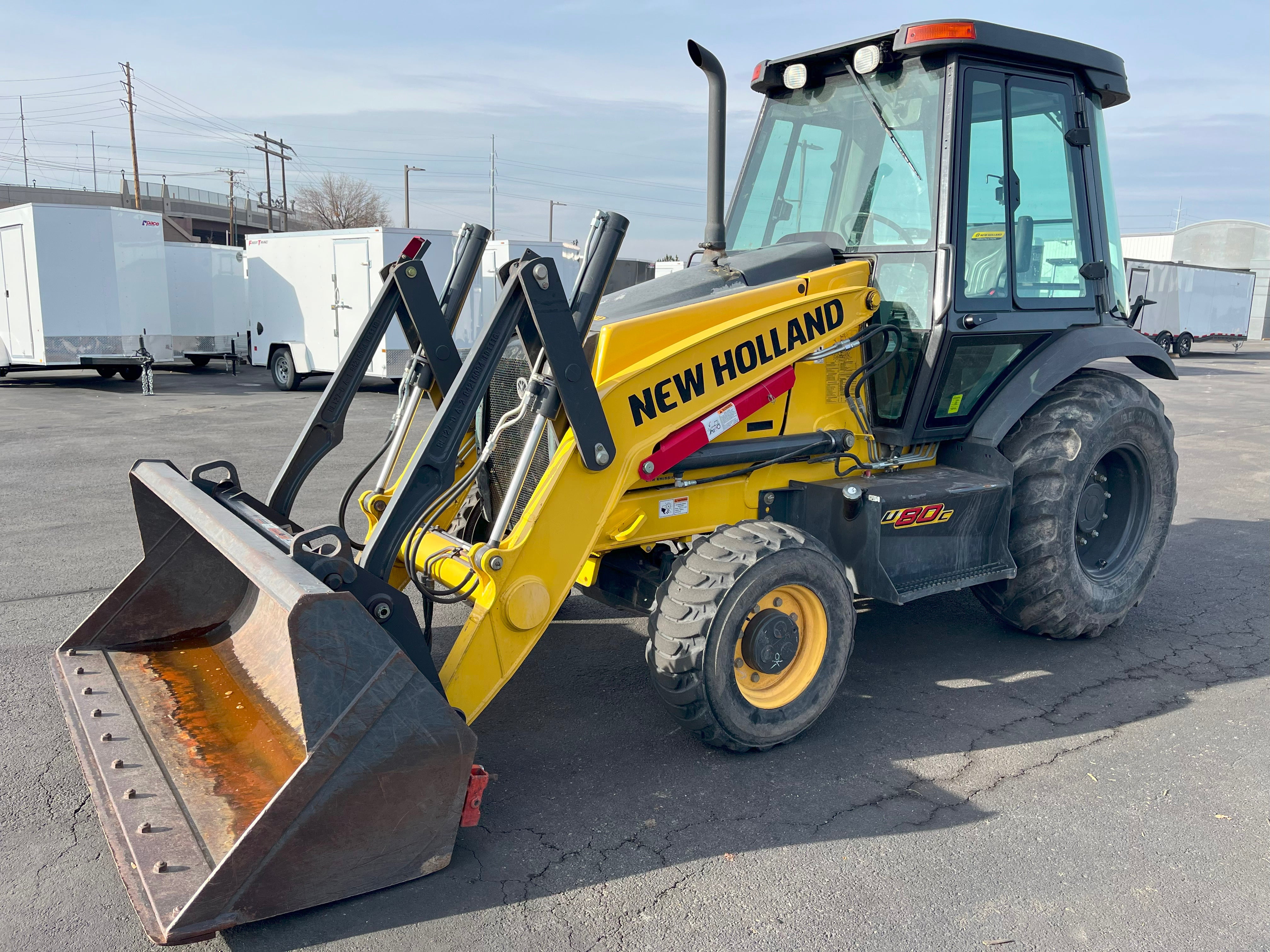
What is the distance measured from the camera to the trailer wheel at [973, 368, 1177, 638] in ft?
15.5

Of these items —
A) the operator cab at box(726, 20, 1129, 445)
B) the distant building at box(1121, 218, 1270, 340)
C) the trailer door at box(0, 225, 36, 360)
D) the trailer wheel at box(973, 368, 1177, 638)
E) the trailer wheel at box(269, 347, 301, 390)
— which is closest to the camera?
the operator cab at box(726, 20, 1129, 445)

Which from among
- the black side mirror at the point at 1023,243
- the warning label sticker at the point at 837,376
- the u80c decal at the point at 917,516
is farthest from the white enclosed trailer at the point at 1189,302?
the u80c decal at the point at 917,516

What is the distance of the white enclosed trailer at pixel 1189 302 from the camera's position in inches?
1155

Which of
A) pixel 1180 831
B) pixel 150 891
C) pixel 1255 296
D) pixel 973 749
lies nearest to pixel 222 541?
pixel 150 891

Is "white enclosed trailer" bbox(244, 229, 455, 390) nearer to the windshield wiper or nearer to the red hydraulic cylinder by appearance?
the windshield wiper

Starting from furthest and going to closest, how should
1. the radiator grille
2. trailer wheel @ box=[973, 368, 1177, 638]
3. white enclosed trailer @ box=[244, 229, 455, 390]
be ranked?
white enclosed trailer @ box=[244, 229, 455, 390] < trailer wheel @ box=[973, 368, 1177, 638] < the radiator grille

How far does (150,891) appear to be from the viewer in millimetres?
2535

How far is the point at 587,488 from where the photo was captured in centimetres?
362

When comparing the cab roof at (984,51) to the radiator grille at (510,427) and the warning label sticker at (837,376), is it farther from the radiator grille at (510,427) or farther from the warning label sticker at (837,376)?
the radiator grille at (510,427)

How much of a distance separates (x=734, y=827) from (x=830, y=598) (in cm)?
104

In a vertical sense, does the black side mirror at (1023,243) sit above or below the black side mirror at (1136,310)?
above

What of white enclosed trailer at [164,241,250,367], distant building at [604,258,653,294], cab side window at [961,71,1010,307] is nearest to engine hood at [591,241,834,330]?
cab side window at [961,71,1010,307]

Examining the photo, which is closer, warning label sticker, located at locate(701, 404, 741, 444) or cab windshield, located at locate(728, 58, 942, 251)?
warning label sticker, located at locate(701, 404, 741, 444)

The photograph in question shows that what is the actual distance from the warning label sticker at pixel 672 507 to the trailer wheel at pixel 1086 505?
1822mm
